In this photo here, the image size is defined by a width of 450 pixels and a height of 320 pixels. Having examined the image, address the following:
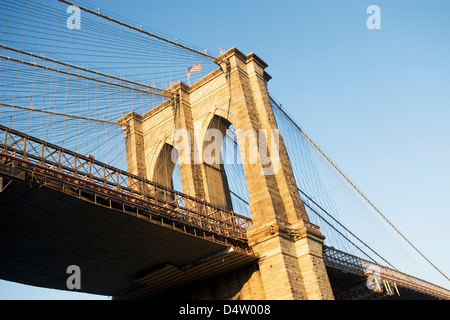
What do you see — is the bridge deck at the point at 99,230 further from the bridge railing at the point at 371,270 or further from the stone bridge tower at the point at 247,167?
the bridge railing at the point at 371,270

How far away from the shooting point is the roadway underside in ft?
66.0

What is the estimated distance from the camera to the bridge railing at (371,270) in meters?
35.2

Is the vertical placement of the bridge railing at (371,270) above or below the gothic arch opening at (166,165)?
below

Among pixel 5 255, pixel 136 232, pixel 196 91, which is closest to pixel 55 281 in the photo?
pixel 5 255

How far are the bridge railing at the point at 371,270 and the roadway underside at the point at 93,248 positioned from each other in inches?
391

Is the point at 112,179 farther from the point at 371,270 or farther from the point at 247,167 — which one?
the point at 371,270

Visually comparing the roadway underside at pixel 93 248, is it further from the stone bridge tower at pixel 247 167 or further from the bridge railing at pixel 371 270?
the bridge railing at pixel 371 270

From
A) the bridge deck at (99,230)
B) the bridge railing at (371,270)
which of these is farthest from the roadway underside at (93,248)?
the bridge railing at (371,270)

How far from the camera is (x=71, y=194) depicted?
1964 cm

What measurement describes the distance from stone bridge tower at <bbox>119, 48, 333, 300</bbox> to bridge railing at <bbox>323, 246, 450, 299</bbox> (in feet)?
20.1

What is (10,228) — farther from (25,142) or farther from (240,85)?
(240,85)

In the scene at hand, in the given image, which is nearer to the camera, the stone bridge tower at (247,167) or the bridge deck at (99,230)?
the bridge deck at (99,230)

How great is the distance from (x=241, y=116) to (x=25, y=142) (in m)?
16.6

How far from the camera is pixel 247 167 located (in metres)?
31.0
